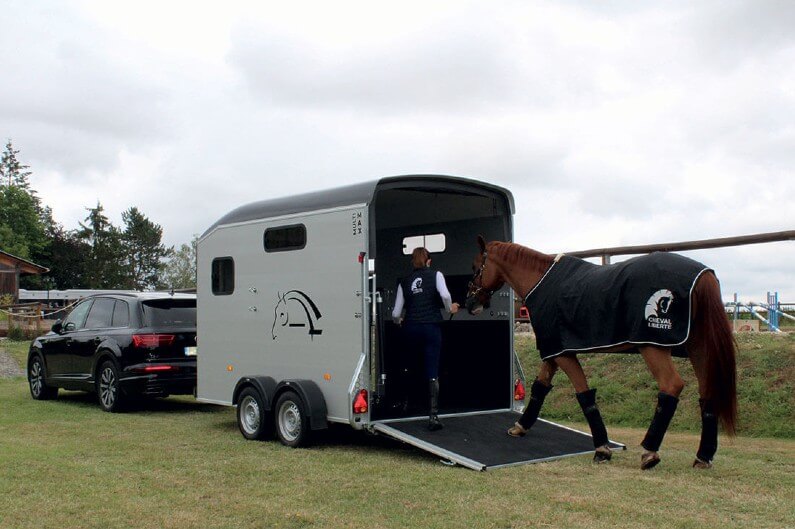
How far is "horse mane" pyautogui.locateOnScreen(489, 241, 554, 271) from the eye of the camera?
7656 mm

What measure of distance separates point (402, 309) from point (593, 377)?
4.38 meters

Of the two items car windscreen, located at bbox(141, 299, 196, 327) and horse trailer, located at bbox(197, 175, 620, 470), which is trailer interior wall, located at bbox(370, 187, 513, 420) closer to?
horse trailer, located at bbox(197, 175, 620, 470)

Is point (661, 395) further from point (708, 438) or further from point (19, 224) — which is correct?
point (19, 224)

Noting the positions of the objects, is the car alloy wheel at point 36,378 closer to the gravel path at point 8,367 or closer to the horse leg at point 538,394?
the gravel path at point 8,367

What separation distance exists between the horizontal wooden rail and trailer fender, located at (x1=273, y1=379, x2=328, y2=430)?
510cm

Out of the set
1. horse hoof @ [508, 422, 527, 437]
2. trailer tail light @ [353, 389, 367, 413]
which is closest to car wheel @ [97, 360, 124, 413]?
trailer tail light @ [353, 389, 367, 413]

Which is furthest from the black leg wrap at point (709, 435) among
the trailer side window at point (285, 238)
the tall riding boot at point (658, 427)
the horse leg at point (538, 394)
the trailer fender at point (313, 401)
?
the trailer side window at point (285, 238)

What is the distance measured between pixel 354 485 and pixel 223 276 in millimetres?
3955

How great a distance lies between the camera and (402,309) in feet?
26.4

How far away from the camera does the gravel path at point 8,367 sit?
56.0 feet

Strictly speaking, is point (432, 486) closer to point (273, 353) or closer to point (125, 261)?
point (273, 353)

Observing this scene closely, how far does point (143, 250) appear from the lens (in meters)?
Result: 77.9

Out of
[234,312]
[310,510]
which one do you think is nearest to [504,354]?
[234,312]

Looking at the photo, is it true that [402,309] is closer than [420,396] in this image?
Yes
